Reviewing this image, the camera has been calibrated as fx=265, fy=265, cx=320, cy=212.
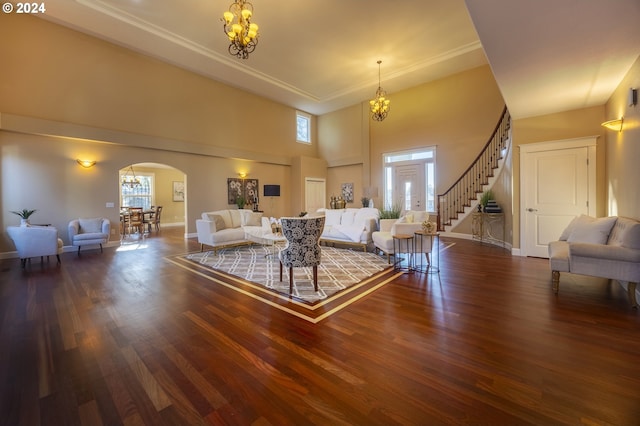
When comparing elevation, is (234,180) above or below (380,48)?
below

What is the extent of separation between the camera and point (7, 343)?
2.35m

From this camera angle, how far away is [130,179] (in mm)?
11164

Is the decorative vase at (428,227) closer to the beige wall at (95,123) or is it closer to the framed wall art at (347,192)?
the framed wall art at (347,192)

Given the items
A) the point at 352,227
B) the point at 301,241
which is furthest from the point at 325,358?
the point at 352,227

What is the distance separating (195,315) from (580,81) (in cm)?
594

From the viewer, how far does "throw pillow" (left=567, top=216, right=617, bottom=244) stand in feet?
11.8

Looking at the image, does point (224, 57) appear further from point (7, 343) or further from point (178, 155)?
point (7, 343)

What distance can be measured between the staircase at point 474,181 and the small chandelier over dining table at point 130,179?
37.6 feet

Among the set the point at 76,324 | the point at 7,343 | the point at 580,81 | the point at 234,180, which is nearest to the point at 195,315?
the point at 76,324

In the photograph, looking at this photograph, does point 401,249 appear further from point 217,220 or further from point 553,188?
point 217,220

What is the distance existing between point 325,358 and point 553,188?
224 inches

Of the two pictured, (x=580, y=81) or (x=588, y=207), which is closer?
(x=580, y=81)

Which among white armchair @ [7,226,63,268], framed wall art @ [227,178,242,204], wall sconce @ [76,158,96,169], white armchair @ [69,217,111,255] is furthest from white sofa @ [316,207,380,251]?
wall sconce @ [76,158,96,169]

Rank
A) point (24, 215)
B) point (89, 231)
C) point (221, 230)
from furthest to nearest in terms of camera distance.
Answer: point (89, 231) → point (221, 230) → point (24, 215)
